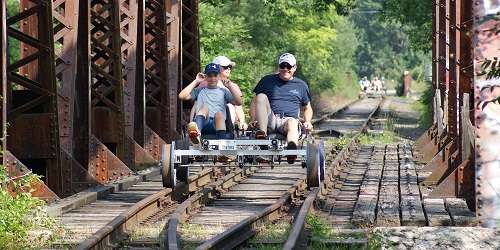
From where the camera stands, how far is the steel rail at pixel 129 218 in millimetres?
10695

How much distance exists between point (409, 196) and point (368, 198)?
20.9 inches

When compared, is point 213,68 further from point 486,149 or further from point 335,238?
point 335,238

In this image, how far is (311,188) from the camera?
57.1 feet

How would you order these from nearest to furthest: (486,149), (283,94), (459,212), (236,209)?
(486,149), (459,212), (236,209), (283,94)

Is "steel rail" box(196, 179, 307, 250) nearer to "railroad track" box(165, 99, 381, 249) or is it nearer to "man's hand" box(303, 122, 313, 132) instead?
"railroad track" box(165, 99, 381, 249)

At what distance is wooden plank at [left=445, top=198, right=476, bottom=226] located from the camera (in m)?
12.5

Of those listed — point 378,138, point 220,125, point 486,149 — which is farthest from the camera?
point 378,138

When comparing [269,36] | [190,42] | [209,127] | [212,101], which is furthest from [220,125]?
[269,36]

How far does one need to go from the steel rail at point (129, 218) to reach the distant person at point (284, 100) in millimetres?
1507

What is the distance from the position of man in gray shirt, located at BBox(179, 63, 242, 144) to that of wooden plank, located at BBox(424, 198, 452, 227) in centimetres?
277

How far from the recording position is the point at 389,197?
51.2 feet

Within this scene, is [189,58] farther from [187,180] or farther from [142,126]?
[187,180]

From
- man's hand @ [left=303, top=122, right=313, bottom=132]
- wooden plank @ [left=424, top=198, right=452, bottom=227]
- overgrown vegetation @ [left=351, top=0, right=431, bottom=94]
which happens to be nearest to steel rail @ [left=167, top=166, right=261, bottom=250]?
man's hand @ [left=303, top=122, right=313, bottom=132]

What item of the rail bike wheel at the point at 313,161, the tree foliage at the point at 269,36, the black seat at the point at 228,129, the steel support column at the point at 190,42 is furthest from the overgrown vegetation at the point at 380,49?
the rail bike wheel at the point at 313,161
